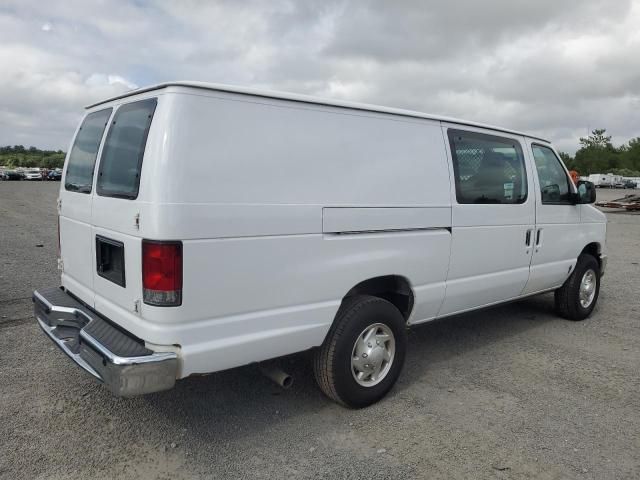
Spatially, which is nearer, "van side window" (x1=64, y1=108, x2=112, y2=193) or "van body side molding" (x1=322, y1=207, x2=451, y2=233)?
"van body side molding" (x1=322, y1=207, x2=451, y2=233)

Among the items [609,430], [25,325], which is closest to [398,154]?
[609,430]

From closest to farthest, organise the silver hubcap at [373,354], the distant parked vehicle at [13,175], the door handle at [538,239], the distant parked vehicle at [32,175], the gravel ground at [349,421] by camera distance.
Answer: the gravel ground at [349,421] → the silver hubcap at [373,354] → the door handle at [538,239] → the distant parked vehicle at [13,175] → the distant parked vehicle at [32,175]

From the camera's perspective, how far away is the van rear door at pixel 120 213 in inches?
119

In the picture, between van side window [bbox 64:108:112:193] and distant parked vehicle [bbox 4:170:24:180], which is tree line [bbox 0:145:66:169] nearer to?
distant parked vehicle [bbox 4:170:24:180]

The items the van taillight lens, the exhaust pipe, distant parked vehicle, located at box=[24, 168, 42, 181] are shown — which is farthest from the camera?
distant parked vehicle, located at box=[24, 168, 42, 181]

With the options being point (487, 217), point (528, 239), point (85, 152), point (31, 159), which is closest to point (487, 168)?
point (487, 217)

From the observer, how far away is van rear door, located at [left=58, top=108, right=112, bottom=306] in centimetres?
366

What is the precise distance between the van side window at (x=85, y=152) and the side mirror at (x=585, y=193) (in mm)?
4716

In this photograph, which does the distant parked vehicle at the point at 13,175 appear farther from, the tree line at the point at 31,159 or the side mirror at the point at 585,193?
the side mirror at the point at 585,193

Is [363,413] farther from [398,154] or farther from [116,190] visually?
[116,190]

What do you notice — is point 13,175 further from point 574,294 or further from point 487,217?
point 487,217

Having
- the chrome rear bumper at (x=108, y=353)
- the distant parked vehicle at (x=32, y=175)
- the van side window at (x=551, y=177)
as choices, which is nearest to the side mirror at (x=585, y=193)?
the van side window at (x=551, y=177)

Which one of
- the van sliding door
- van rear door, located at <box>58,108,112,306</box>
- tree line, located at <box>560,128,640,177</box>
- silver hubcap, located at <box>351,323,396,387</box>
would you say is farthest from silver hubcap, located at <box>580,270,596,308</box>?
tree line, located at <box>560,128,640,177</box>

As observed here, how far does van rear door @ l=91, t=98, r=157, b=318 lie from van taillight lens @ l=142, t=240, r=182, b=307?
67 millimetres
